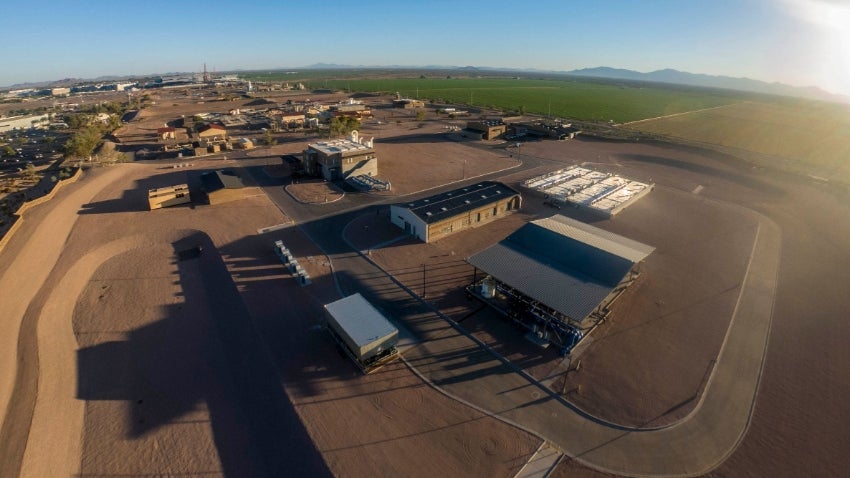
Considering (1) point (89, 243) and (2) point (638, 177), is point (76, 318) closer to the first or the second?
(1) point (89, 243)

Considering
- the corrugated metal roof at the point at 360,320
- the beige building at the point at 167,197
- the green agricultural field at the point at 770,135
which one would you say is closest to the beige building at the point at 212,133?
the beige building at the point at 167,197

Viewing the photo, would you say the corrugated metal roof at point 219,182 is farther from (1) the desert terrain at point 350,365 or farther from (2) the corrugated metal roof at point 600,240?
(2) the corrugated metal roof at point 600,240

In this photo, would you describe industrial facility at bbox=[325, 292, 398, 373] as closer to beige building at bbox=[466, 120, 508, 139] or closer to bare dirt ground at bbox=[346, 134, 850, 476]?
bare dirt ground at bbox=[346, 134, 850, 476]

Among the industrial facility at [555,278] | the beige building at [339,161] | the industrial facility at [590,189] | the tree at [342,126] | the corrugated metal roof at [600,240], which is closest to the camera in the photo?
the industrial facility at [555,278]

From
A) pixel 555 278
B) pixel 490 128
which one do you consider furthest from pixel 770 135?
pixel 555 278

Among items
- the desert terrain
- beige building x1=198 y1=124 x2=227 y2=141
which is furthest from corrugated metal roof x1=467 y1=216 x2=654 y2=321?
beige building x1=198 y1=124 x2=227 y2=141

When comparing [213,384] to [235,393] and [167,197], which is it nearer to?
[235,393]

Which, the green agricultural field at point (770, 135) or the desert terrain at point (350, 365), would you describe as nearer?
the desert terrain at point (350, 365)
